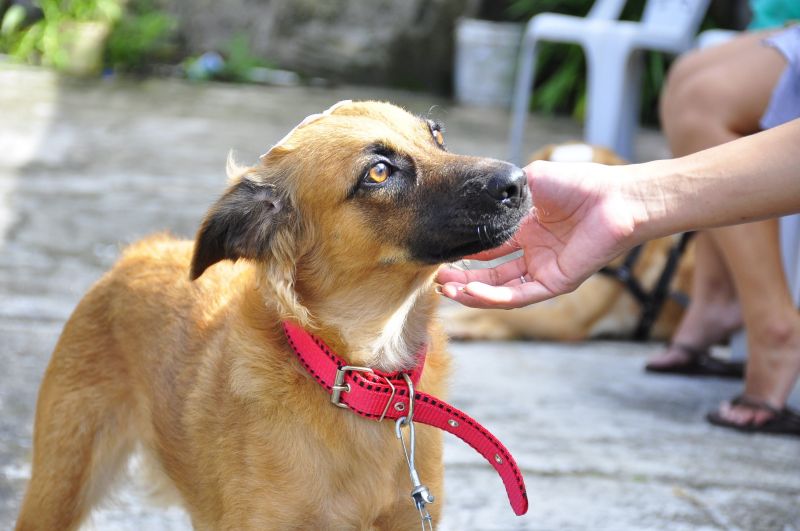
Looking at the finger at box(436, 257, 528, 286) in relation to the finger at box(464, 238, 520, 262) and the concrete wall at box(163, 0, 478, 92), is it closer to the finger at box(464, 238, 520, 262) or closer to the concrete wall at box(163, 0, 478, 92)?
the finger at box(464, 238, 520, 262)

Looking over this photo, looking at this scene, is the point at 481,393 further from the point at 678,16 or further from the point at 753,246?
the point at 678,16

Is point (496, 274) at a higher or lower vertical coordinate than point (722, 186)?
lower

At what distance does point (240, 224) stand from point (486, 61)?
8227 millimetres

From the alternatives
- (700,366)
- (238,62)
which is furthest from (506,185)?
(238,62)

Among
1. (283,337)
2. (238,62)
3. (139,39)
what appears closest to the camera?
(283,337)

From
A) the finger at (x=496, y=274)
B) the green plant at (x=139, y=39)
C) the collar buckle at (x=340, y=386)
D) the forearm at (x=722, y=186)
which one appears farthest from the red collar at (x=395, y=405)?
the green plant at (x=139, y=39)

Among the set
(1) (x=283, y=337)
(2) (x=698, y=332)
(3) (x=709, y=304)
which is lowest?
(2) (x=698, y=332)

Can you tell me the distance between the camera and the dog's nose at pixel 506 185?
7.43 ft

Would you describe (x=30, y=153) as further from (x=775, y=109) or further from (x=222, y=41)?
(x=775, y=109)

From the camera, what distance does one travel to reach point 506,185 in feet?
7.43

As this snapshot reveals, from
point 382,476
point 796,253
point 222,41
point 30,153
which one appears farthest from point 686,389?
point 222,41

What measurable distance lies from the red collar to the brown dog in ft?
0.21

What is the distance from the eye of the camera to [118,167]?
7.23 metres

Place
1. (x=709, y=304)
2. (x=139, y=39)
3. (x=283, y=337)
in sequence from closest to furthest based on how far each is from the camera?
(x=283, y=337) < (x=709, y=304) < (x=139, y=39)
